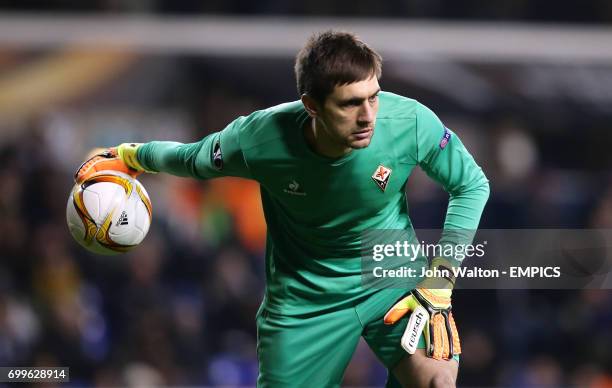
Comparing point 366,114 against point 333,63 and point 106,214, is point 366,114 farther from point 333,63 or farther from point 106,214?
point 106,214

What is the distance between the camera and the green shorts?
12.8ft

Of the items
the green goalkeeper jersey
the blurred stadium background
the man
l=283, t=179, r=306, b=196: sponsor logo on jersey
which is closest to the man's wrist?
the man

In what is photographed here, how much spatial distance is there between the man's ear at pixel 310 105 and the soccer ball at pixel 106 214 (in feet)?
3.09

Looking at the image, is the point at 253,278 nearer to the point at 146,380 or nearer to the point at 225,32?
the point at 146,380

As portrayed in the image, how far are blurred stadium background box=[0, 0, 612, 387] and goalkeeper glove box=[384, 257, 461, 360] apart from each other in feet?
11.0

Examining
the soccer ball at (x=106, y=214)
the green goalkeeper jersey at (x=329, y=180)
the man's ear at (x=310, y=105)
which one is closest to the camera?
the man's ear at (x=310, y=105)

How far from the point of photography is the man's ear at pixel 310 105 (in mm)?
3607

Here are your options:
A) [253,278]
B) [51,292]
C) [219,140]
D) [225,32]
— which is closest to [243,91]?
[225,32]

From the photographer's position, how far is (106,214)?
162 inches

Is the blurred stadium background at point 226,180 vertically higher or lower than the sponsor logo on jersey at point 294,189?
lower

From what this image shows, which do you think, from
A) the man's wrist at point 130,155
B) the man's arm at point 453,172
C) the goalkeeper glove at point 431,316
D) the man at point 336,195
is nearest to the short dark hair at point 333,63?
the man at point 336,195

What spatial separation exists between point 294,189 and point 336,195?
Result: 0.15 meters

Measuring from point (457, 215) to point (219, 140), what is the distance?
907 mm

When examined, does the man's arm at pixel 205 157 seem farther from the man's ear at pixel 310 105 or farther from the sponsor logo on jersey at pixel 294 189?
the man's ear at pixel 310 105
